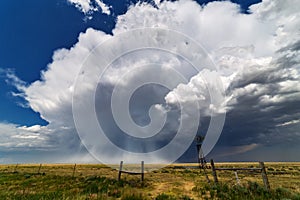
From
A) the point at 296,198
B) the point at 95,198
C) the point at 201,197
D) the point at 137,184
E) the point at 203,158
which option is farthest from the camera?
the point at 203,158

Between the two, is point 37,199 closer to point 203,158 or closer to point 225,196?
point 225,196

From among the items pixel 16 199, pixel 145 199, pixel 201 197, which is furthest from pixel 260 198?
pixel 16 199

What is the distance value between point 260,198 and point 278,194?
1612 millimetres

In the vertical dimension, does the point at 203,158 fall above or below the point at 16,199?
above

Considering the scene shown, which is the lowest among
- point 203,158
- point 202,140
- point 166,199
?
point 166,199

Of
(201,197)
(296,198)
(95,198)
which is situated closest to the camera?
(296,198)

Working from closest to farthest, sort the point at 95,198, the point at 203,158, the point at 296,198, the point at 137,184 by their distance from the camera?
the point at 296,198 < the point at 95,198 < the point at 137,184 < the point at 203,158

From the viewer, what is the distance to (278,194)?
1040 cm

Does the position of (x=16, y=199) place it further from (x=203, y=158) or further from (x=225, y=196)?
(x=203, y=158)

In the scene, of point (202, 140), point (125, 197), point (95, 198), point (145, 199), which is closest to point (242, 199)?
point (145, 199)

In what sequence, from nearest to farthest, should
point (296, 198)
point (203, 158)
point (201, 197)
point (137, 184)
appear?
point (296, 198) → point (201, 197) → point (137, 184) → point (203, 158)

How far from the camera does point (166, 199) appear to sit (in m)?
10.4

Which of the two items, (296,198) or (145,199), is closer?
(296,198)

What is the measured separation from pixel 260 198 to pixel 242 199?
889mm
